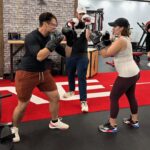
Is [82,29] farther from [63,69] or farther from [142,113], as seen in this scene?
[63,69]

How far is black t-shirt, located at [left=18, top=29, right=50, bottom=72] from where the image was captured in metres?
2.51

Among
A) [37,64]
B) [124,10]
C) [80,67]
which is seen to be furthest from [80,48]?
[124,10]

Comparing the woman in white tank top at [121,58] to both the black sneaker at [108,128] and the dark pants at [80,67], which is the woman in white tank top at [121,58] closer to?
the black sneaker at [108,128]

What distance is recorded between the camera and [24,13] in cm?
545

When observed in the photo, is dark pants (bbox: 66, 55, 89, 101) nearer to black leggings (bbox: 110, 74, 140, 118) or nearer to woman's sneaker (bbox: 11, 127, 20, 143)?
black leggings (bbox: 110, 74, 140, 118)

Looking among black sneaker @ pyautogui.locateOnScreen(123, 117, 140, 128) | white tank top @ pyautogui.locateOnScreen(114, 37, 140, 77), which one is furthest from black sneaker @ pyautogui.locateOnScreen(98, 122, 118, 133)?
white tank top @ pyautogui.locateOnScreen(114, 37, 140, 77)

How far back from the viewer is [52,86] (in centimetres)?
287

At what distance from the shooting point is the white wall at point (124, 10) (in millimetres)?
10812

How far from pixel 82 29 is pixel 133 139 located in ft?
5.50

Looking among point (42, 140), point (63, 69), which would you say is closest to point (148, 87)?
point (63, 69)

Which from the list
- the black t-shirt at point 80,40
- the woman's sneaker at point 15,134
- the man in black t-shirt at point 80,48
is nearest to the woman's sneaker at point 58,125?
the woman's sneaker at point 15,134

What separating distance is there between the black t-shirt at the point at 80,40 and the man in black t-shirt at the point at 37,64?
0.75 meters

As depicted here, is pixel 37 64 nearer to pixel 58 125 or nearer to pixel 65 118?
pixel 58 125

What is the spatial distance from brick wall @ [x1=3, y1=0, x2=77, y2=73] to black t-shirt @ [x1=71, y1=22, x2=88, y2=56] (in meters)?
2.24
